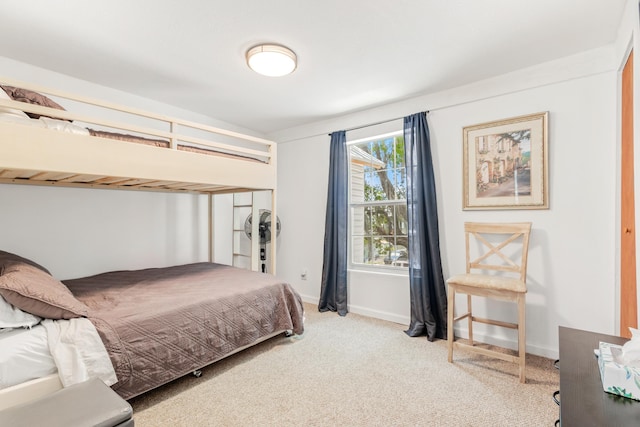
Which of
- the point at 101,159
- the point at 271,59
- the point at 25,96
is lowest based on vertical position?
the point at 101,159

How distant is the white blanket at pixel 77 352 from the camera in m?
1.50

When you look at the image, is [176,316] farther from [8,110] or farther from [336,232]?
[336,232]

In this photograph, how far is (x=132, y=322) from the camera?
178 centimetres

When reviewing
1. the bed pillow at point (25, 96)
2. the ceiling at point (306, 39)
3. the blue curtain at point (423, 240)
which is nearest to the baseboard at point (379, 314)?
the blue curtain at point (423, 240)

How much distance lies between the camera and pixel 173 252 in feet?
11.6

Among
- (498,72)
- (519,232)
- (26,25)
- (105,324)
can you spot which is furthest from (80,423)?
(498,72)

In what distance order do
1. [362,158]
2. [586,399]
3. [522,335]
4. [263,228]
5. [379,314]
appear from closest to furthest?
[586,399] → [522,335] → [379,314] → [362,158] → [263,228]

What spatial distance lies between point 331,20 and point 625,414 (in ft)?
7.30

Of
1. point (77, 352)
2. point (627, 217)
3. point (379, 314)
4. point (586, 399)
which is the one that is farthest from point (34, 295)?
point (627, 217)

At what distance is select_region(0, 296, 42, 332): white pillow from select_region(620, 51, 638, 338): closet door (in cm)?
329

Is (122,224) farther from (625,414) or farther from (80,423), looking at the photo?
(625,414)

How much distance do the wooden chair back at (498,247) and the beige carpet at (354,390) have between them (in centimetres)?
74

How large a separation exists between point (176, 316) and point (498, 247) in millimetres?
2513

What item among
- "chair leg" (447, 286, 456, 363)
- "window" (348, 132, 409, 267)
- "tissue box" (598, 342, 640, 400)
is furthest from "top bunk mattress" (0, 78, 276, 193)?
"tissue box" (598, 342, 640, 400)
